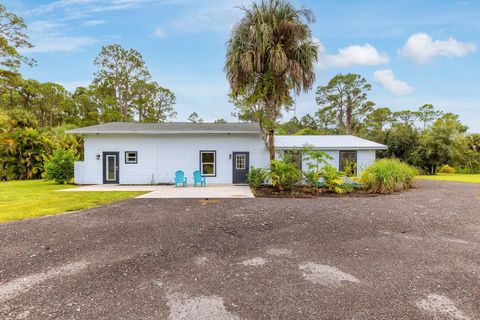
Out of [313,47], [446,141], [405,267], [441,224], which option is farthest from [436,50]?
[405,267]

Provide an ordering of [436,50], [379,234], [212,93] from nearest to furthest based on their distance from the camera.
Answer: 1. [379,234]
2. [436,50]
3. [212,93]

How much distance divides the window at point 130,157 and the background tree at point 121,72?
12.8 meters

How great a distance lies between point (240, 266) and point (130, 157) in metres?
11.9

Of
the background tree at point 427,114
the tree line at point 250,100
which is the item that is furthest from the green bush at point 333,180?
the background tree at point 427,114

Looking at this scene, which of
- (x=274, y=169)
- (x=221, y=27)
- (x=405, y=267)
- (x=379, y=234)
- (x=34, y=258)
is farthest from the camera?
(x=221, y=27)

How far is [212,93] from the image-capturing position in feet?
63.0

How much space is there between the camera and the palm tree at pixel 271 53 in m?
10.2

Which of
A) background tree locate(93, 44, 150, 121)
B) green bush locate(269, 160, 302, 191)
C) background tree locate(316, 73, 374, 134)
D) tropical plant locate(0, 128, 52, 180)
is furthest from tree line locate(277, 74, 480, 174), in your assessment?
tropical plant locate(0, 128, 52, 180)

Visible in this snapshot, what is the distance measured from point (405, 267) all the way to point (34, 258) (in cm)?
570

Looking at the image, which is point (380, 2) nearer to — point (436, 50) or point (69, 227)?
point (436, 50)

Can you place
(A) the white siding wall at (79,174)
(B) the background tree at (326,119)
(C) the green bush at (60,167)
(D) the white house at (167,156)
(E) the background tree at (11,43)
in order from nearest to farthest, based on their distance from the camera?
(C) the green bush at (60,167) < (A) the white siding wall at (79,174) < (D) the white house at (167,156) < (E) the background tree at (11,43) < (B) the background tree at (326,119)

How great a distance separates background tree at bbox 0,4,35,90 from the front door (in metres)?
9.85

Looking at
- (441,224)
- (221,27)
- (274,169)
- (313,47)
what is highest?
(221,27)

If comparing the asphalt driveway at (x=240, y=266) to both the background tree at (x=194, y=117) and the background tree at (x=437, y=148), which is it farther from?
the background tree at (x=194, y=117)
